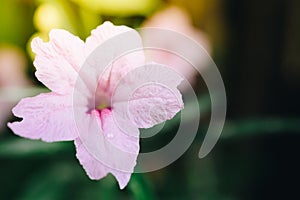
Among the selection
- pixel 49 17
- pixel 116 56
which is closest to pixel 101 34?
pixel 116 56

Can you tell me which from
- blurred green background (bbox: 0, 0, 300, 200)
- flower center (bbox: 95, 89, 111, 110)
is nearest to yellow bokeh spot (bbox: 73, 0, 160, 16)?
blurred green background (bbox: 0, 0, 300, 200)

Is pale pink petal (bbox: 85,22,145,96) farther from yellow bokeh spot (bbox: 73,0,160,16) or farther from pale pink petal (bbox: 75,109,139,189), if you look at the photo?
yellow bokeh spot (bbox: 73,0,160,16)

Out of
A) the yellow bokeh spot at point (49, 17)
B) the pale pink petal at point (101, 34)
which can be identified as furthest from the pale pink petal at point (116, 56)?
the yellow bokeh spot at point (49, 17)

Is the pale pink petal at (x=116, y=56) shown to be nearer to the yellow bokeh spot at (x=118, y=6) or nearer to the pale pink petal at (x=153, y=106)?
the pale pink petal at (x=153, y=106)

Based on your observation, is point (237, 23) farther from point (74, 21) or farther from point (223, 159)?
point (74, 21)

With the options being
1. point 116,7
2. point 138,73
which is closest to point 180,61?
point 116,7

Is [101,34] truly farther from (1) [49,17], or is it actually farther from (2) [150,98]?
(1) [49,17]

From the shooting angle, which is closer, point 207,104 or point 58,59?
point 58,59
